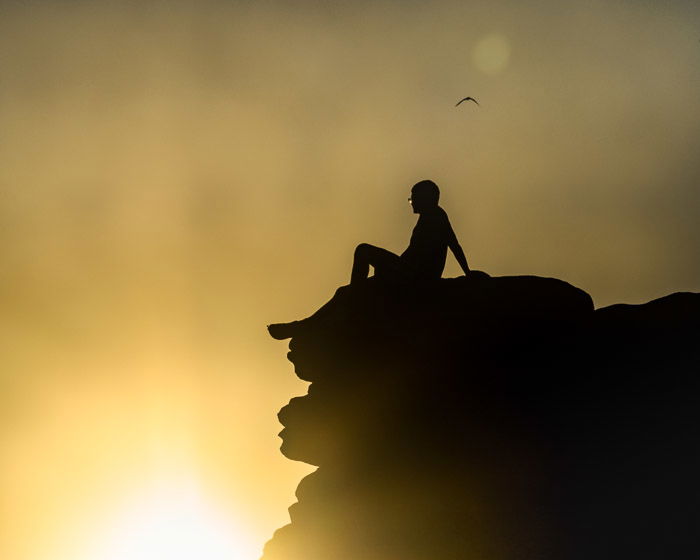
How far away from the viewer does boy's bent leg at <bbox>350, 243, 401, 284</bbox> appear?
23.9 metres

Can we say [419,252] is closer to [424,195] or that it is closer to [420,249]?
[420,249]

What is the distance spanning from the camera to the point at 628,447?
2280 cm

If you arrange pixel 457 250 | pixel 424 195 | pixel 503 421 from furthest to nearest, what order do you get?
pixel 457 250 → pixel 424 195 → pixel 503 421

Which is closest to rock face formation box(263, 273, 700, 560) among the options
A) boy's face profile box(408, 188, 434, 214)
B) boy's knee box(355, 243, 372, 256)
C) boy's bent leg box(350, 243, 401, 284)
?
boy's bent leg box(350, 243, 401, 284)

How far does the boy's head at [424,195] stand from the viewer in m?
23.8

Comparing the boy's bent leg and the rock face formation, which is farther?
the boy's bent leg

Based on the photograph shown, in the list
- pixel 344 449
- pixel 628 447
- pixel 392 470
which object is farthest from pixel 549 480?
pixel 344 449

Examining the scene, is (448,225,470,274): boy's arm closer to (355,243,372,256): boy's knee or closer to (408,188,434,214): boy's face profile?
(408,188,434,214): boy's face profile

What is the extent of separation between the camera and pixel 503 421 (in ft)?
75.5

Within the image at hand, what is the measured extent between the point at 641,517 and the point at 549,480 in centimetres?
216

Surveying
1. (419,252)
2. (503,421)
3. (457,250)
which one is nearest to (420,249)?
(419,252)

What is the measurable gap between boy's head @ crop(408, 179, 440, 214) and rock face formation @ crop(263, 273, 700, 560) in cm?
195

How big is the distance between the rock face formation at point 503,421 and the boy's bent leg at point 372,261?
0.28 metres

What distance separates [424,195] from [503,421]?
18.3 feet
